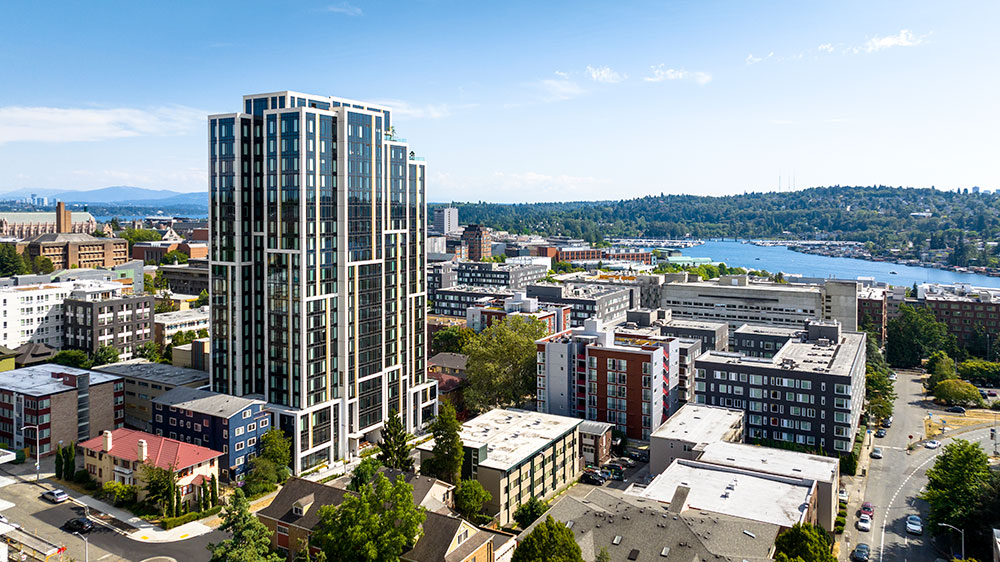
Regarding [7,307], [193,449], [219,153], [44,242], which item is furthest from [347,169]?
[44,242]

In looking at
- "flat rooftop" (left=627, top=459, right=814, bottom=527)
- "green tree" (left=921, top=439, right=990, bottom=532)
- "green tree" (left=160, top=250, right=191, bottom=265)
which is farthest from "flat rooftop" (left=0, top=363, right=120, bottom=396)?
"green tree" (left=160, top=250, right=191, bottom=265)

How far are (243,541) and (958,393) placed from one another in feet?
252

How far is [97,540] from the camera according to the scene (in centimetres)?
4103

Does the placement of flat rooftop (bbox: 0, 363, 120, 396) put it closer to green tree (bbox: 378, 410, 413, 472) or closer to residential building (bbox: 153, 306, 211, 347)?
residential building (bbox: 153, 306, 211, 347)

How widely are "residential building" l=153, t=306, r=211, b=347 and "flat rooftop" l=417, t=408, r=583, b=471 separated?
45052 mm

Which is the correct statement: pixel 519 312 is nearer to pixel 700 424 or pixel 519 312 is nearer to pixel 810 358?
pixel 810 358

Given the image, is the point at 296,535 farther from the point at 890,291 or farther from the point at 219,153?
the point at 890,291

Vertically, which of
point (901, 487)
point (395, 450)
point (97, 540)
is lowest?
point (901, 487)

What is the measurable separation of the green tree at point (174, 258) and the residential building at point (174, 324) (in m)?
64.2

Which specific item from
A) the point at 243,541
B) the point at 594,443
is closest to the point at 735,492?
the point at 594,443

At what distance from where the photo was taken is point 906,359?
99.4 m

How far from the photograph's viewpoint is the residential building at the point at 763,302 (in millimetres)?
100562

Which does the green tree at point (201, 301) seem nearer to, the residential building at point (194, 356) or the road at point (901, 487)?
the residential building at point (194, 356)

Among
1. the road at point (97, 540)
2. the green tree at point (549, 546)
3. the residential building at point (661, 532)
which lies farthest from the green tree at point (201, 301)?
the green tree at point (549, 546)
